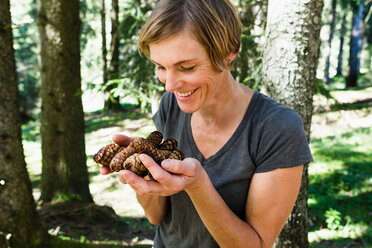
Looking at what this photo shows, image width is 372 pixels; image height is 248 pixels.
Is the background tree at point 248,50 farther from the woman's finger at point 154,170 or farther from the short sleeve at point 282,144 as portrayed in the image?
the woman's finger at point 154,170

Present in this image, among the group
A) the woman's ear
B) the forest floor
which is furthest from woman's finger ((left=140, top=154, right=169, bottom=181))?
the forest floor

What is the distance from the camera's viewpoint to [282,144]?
5.23 feet

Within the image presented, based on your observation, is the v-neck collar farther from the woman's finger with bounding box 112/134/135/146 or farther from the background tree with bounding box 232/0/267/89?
the background tree with bounding box 232/0/267/89

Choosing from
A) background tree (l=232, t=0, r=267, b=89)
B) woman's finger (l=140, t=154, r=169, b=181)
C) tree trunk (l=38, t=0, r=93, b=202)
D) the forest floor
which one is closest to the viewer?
woman's finger (l=140, t=154, r=169, b=181)

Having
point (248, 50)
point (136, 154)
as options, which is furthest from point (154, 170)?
point (248, 50)

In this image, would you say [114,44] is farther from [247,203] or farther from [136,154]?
[247,203]

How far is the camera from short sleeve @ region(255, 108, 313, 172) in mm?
1584

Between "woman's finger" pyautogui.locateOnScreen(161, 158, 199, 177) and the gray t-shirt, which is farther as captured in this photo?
the gray t-shirt

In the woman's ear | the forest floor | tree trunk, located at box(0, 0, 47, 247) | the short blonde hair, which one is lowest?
the forest floor

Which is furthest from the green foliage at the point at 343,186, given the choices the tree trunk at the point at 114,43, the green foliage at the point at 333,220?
the tree trunk at the point at 114,43

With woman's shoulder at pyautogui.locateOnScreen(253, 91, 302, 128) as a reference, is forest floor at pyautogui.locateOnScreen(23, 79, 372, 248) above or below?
below

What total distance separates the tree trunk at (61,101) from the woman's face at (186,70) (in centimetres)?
392

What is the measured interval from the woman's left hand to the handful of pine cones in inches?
2.8

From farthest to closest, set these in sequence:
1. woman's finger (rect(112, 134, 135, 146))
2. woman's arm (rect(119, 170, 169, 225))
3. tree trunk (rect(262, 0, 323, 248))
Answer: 1. tree trunk (rect(262, 0, 323, 248))
2. woman's arm (rect(119, 170, 169, 225))
3. woman's finger (rect(112, 134, 135, 146))
